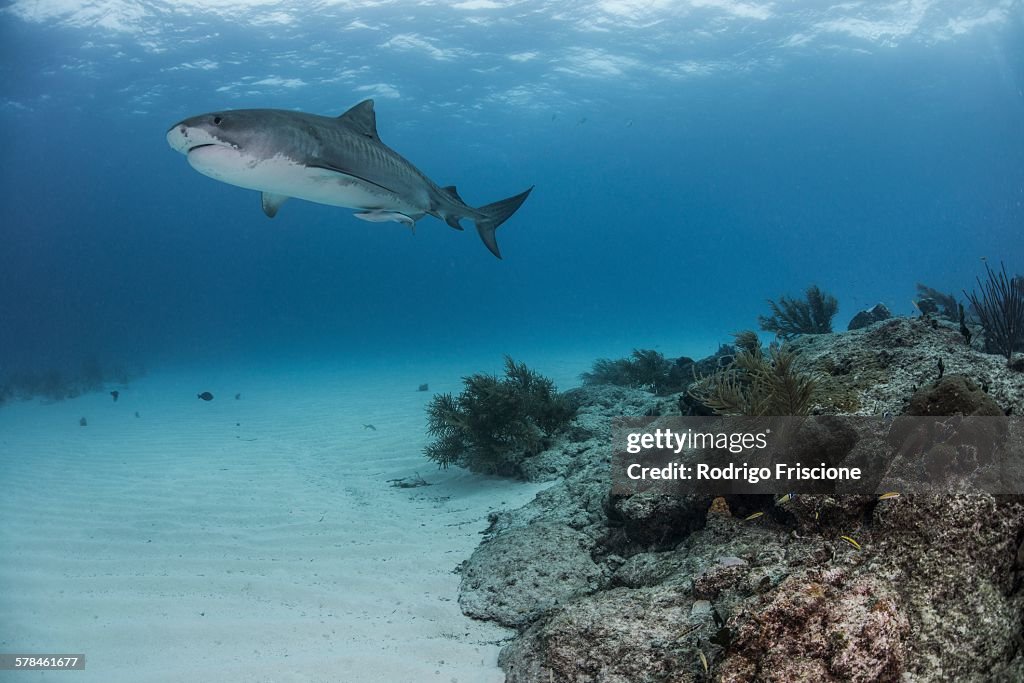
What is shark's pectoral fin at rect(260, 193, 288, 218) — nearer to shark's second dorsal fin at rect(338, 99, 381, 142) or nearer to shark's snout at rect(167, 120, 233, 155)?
shark's second dorsal fin at rect(338, 99, 381, 142)

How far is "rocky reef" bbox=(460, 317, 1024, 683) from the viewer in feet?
7.18

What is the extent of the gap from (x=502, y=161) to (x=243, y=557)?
69.9m

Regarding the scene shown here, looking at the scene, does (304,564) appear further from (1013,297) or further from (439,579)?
(1013,297)

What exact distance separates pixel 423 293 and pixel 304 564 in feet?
480

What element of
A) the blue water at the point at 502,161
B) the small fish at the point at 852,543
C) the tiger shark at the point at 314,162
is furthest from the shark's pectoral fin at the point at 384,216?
the blue water at the point at 502,161

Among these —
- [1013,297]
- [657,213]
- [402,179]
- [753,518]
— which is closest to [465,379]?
[402,179]

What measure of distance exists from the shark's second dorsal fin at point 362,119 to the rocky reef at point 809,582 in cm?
440

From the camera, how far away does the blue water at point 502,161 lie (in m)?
30.2

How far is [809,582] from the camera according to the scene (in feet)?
7.59

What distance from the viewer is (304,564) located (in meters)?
4.82

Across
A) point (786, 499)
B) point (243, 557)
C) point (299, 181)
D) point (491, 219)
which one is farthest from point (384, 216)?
point (786, 499)

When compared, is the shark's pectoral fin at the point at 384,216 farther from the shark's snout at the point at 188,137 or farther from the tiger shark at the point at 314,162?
the shark's snout at the point at 188,137

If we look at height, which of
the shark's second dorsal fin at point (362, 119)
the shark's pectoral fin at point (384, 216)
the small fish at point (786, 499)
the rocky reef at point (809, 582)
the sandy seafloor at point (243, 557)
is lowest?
the sandy seafloor at point (243, 557)

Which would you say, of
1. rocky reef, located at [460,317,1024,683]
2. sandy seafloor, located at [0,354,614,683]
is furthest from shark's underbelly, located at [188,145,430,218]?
rocky reef, located at [460,317,1024,683]
